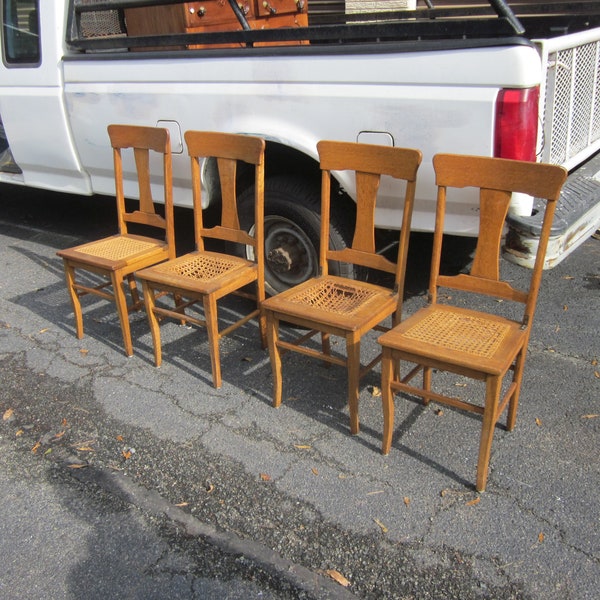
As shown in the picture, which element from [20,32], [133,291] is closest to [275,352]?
[133,291]

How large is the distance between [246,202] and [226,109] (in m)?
0.52

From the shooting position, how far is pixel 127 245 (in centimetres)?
367

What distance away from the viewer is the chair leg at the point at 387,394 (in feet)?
8.12

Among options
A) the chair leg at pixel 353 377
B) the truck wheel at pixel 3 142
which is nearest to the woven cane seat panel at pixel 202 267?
the chair leg at pixel 353 377

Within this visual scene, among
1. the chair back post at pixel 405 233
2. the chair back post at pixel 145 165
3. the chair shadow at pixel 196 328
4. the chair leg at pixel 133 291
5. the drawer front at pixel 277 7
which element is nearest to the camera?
the chair back post at pixel 405 233

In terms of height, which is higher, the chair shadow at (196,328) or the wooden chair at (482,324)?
the wooden chair at (482,324)

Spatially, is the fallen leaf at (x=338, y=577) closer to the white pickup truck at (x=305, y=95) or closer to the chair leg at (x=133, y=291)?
the white pickup truck at (x=305, y=95)

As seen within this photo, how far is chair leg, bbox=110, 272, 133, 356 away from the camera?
11.2 feet

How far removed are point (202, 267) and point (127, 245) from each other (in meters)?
0.61

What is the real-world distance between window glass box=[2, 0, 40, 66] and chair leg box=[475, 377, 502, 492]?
352 centimetres

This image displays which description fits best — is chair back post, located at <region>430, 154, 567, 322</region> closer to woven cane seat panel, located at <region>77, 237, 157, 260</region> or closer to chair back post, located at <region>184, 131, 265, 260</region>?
chair back post, located at <region>184, 131, 265, 260</region>

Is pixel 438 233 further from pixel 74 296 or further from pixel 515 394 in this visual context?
pixel 74 296

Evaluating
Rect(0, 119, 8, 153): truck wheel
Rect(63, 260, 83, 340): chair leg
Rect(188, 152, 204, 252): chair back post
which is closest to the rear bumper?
→ Rect(188, 152, 204, 252): chair back post

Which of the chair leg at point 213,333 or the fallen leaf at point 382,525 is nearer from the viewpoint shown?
the fallen leaf at point 382,525
